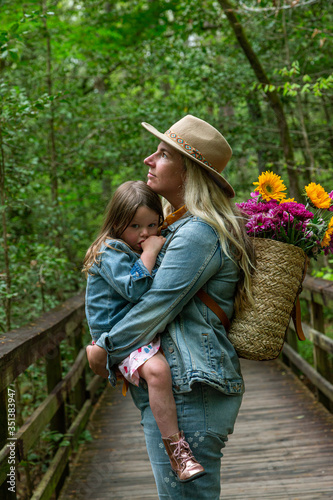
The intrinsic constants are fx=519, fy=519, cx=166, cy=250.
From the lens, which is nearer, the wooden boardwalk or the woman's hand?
the woman's hand

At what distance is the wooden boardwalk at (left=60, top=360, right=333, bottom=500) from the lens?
3.33 meters

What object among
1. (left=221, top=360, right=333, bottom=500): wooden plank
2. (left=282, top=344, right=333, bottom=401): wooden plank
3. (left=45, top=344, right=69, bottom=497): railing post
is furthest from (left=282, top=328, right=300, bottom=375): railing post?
(left=45, top=344, right=69, bottom=497): railing post

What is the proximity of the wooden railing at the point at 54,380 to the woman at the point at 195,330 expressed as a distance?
2.22 ft

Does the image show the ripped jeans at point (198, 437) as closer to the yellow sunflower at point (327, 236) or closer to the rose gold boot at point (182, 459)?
the rose gold boot at point (182, 459)

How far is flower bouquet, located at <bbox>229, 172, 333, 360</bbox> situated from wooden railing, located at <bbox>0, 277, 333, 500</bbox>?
1.09 metres

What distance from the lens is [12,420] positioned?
9.56 ft

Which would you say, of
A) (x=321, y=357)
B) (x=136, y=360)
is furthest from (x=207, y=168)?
(x=321, y=357)

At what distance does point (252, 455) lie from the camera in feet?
12.6

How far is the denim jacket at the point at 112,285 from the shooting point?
1836mm

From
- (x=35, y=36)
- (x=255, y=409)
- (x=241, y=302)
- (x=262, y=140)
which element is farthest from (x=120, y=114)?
(x=241, y=302)

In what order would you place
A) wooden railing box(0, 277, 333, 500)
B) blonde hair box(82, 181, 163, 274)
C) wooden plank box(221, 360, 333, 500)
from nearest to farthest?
1. blonde hair box(82, 181, 163, 274)
2. wooden railing box(0, 277, 333, 500)
3. wooden plank box(221, 360, 333, 500)

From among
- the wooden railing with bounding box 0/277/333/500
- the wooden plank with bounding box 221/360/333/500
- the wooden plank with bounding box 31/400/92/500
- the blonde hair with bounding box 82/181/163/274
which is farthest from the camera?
the wooden plank with bounding box 221/360/333/500

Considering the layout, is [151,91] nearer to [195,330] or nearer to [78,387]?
[78,387]

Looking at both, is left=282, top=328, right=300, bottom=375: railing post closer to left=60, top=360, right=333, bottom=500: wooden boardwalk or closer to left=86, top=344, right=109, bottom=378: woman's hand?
left=60, top=360, right=333, bottom=500: wooden boardwalk
